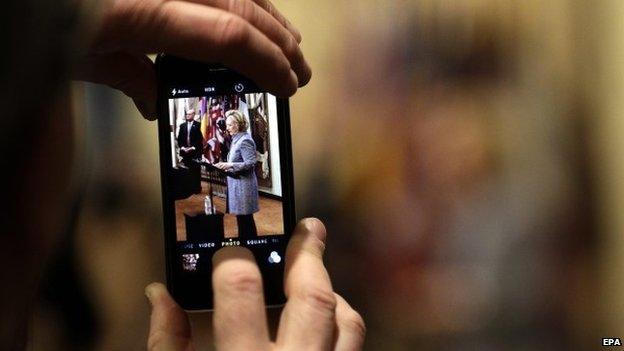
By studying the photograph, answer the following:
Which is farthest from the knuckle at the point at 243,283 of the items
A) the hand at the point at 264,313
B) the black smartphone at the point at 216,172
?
the black smartphone at the point at 216,172

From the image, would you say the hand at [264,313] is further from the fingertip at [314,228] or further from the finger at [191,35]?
the finger at [191,35]

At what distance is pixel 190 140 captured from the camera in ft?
1.82

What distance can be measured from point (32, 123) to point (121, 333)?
61cm

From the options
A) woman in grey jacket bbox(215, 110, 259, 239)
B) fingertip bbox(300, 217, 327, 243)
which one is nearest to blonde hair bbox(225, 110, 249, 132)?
woman in grey jacket bbox(215, 110, 259, 239)

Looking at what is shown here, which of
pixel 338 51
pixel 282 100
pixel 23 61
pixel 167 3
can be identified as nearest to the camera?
pixel 23 61

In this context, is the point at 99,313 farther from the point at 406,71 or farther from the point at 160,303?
the point at 406,71

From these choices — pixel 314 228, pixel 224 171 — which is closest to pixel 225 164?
pixel 224 171

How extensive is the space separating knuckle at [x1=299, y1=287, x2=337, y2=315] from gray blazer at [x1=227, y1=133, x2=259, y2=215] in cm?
14

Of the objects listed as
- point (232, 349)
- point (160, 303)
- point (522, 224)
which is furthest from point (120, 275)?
point (522, 224)

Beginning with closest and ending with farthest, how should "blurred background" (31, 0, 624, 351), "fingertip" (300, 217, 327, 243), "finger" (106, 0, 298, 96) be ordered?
"finger" (106, 0, 298, 96), "fingertip" (300, 217, 327, 243), "blurred background" (31, 0, 624, 351)

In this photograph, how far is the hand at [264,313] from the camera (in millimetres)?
409

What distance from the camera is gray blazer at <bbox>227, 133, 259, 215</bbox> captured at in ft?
1.82

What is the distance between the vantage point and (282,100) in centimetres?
55

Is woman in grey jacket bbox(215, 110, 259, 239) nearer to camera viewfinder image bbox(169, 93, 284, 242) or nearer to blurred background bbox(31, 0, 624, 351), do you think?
camera viewfinder image bbox(169, 93, 284, 242)
